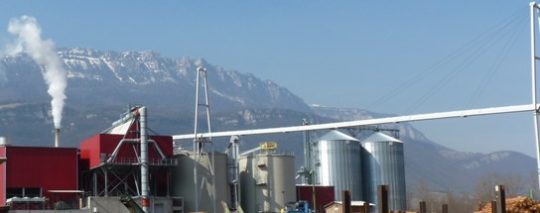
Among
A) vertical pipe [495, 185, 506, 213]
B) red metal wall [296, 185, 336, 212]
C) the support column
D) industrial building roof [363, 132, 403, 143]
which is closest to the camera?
vertical pipe [495, 185, 506, 213]

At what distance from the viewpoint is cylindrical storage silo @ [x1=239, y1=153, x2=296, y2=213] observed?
10588 cm

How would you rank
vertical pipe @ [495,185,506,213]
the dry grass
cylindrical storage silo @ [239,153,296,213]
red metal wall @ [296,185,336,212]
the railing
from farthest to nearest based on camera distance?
1. red metal wall @ [296,185,336,212]
2. cylindrical storage silo @ [239,153,296,213]
3. the railing
4. the dry grass
5. vertical pipe @ [495,185,506,213]

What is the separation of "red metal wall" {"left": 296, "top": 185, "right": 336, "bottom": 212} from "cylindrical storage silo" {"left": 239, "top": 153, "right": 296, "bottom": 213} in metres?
4.00

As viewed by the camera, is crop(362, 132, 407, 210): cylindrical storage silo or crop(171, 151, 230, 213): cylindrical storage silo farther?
crop(362, 132, 407, 210): cylindrical storage silo

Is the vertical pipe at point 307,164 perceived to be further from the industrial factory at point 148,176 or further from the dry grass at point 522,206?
the dry grass at point 522,206

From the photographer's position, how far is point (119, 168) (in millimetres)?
98000

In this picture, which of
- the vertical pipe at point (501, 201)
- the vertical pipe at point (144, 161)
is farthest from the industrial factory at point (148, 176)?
the vertical pipe at point (501, 201)

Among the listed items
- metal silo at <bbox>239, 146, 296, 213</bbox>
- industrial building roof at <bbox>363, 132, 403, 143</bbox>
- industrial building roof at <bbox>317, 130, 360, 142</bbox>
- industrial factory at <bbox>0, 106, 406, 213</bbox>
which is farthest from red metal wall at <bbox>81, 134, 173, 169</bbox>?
industrial building roof at <bbox>363, 132, 403, 143</bbox>

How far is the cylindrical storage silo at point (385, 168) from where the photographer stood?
4961 inches

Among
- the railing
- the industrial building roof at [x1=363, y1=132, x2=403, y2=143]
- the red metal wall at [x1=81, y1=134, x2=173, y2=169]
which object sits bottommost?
the railing

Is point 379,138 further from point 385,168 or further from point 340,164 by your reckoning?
point 340,164

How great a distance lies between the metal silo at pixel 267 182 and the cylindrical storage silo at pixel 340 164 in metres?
16.8

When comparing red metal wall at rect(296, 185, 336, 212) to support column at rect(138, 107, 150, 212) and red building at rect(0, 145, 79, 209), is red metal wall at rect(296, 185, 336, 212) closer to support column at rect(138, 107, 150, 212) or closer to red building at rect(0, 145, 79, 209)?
support column at rect(138, 107, 150, 212)

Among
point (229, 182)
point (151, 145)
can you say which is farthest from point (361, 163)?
point (151, 145)
